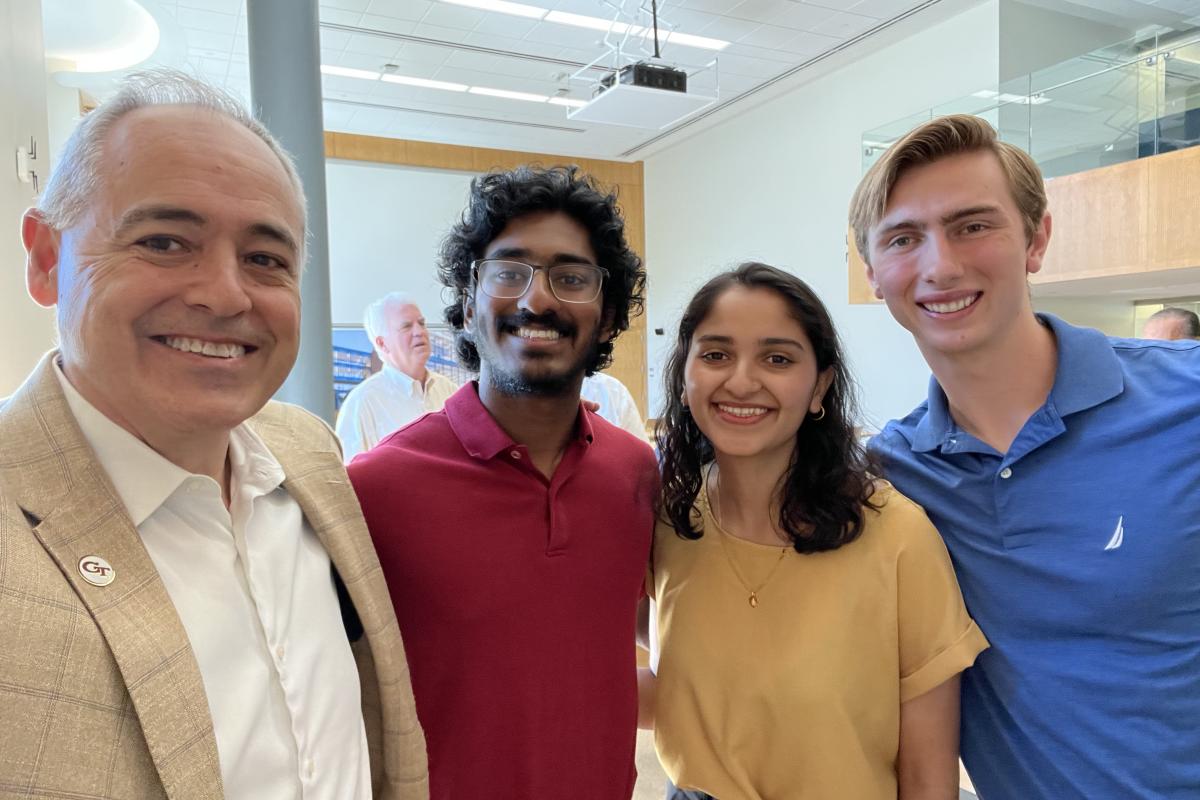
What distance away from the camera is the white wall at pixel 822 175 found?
7477mm

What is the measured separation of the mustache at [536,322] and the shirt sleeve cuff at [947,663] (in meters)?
0.96

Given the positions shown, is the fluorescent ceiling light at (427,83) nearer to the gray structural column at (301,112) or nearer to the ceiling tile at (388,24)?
the ceiling tile at (388,24)

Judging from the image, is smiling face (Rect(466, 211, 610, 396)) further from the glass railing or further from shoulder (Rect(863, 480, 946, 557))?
the glass railing

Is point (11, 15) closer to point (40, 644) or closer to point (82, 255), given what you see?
point (82, 255)

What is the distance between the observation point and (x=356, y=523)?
132 cm

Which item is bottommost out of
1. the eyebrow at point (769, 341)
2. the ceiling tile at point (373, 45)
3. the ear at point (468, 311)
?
the eyebrow at point (769, 341)

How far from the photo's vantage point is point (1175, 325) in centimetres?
540

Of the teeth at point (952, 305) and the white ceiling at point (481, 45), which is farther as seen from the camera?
the white ceiling at point (481, 45)

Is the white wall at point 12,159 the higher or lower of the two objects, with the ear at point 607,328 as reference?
higher

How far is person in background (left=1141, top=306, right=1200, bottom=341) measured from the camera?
536 centimetres

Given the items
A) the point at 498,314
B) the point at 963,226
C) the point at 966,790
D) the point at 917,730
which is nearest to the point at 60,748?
the point at 498,314

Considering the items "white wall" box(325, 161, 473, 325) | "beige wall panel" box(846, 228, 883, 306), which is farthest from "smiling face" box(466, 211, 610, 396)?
"white wall" box(325, 161, 473, 325)

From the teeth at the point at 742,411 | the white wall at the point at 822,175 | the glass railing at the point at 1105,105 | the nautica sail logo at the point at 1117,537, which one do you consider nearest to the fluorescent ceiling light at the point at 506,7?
the white wall at the point at 822,175

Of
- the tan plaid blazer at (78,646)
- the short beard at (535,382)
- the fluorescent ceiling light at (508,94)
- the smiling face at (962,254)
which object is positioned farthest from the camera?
the fluorescent ceiling light at (508,94)
